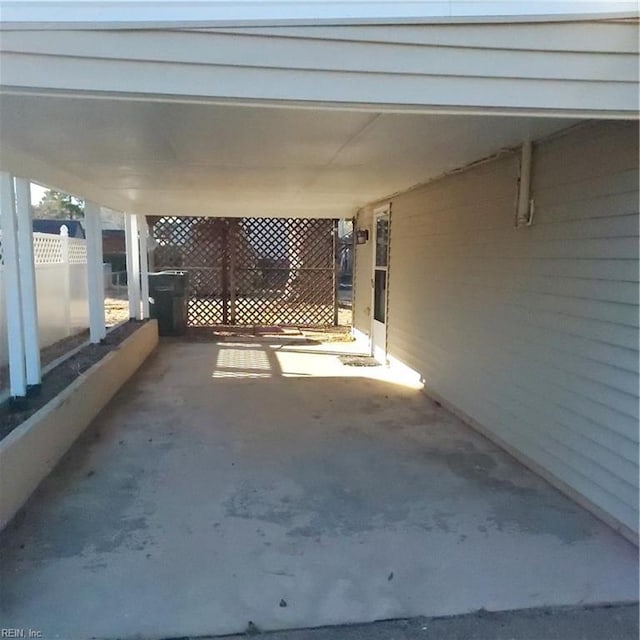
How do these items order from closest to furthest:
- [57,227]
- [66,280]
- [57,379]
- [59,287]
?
[57,379]
[59,287]
[66,280]
[57,227]

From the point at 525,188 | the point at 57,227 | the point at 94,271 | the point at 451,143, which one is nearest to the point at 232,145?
the point at 451,143

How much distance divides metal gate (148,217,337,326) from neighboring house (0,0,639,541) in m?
4.51

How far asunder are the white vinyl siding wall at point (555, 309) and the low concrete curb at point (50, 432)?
3052mm

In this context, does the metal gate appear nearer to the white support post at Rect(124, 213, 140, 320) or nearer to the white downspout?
the white support post at Rect(124, 213, 140, 320)

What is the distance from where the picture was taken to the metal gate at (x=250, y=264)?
10.4 m

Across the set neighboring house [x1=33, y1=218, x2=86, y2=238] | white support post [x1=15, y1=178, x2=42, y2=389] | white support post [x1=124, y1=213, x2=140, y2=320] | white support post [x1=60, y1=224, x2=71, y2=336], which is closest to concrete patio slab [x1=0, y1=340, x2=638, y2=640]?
white support post [x1=15, y1=178, x2=42, y2=389]

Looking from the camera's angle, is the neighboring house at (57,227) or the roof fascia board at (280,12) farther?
the neighboring house at (57,227)

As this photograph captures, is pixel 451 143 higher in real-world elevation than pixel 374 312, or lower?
higher

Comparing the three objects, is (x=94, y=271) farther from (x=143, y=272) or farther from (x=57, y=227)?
(x=57, y=227)

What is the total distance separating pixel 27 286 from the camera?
4172mm

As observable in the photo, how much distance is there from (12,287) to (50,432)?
111 cm

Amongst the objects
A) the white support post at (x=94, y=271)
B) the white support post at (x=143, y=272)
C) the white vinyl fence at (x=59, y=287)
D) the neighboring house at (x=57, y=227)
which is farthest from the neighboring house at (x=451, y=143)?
the neighboring house at (x=57, y=227)

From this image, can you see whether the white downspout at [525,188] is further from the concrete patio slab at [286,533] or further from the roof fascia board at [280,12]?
the concrete patio slab at [286,533]

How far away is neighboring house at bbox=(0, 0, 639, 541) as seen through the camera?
205cm
